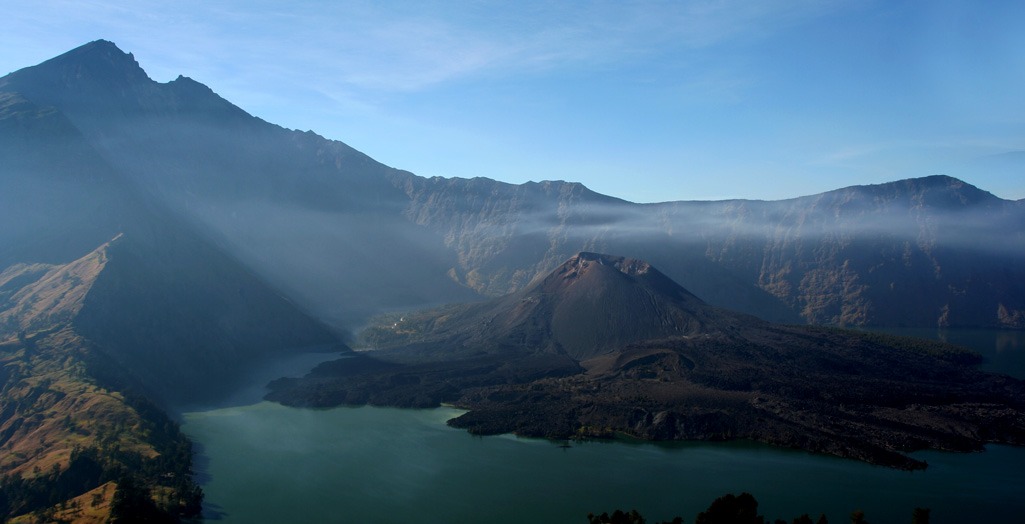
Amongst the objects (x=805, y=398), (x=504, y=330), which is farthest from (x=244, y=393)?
(x=805, y=398)

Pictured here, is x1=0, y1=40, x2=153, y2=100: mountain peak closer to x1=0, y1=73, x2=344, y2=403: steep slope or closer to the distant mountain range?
the distant mountain range

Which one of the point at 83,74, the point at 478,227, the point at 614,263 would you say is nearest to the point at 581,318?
the point at 614,263

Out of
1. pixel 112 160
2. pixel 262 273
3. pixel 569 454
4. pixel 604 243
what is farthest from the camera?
pixel 604 243

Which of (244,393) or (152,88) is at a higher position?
(152,88)

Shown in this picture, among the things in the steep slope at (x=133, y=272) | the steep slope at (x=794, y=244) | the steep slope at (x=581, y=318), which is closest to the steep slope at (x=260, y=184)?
the steep slope at (x=794, y=244)

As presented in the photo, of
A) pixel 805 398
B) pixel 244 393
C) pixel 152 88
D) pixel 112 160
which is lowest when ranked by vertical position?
pixel 244 393

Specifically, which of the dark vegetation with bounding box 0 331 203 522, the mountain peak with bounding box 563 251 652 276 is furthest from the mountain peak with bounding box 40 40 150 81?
the mountain peak with bounding box 563 251 652 276

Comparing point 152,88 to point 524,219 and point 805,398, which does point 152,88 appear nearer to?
point 524,219
